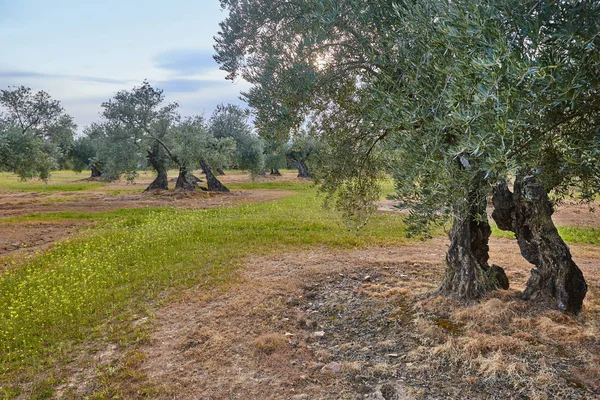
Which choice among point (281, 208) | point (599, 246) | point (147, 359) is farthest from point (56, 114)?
point (599, 246)

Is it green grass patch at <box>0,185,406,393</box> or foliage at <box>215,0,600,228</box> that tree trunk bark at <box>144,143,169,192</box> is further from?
foliage at <box>215,0,600,228</box>

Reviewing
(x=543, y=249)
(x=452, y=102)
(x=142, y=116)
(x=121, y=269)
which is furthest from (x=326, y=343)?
(x=142, y=116)

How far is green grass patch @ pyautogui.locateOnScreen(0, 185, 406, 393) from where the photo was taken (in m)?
7.67

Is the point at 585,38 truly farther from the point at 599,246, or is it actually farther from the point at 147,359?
the point at 599,246

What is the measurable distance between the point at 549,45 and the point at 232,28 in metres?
6.54

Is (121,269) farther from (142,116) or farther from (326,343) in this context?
(142,116)

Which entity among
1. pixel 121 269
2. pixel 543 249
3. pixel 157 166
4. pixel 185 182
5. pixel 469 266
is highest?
pixel 157 166

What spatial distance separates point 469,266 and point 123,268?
9.36 meters

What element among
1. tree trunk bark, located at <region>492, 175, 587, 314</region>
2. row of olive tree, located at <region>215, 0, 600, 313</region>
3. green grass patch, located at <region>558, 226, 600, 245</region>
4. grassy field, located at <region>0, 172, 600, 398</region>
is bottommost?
grassy field, located at <region>0, 172, 600, 398</region>

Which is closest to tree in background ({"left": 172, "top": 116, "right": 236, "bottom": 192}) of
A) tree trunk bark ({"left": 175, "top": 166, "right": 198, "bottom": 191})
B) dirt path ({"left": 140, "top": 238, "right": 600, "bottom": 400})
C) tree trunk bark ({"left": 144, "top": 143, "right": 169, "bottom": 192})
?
tree trunk bark ({"left": 175, "top": 166, "right": 198, "bottom": 191})

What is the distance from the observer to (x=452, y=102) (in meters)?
4.16

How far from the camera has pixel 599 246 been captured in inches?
591

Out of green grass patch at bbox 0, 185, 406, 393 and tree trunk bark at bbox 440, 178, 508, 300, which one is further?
tree trunk bark at bbox 440, 178, 508, 300

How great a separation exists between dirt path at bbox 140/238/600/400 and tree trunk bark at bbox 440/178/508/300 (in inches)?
16.9
